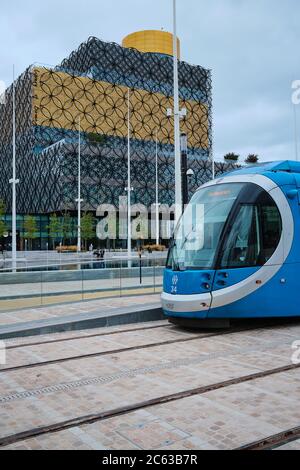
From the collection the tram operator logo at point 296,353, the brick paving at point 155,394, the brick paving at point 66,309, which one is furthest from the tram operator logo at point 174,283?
the tram operator logo at point 296,353

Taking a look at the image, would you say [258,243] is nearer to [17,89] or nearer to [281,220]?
[281,220]

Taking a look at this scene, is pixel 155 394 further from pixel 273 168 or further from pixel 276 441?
pixel 273 168

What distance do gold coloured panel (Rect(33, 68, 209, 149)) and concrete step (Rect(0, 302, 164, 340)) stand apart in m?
66.1

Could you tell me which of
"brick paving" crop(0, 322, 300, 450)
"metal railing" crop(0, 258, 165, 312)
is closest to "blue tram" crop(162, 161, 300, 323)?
"brick paving" crop(0, 322, 300, 450)

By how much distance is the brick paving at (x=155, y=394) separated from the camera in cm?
479

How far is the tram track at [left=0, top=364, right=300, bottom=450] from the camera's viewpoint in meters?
4.68

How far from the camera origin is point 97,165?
75.4m

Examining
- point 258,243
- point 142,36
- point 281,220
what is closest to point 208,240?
point 258,243

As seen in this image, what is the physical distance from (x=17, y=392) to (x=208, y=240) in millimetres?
5330

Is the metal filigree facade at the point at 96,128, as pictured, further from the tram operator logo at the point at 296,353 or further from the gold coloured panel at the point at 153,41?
the tram operator logo at the point at 296,353

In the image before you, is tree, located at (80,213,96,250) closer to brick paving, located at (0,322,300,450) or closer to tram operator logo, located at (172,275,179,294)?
tram operator logo, located at (172,275,179,294)

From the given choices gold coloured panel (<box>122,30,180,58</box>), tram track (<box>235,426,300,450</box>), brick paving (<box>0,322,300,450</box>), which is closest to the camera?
tram track (<box>235,426,300,450</box>)

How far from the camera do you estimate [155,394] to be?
6.15 meters

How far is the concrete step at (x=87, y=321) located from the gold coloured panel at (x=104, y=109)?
66062 millimetres
